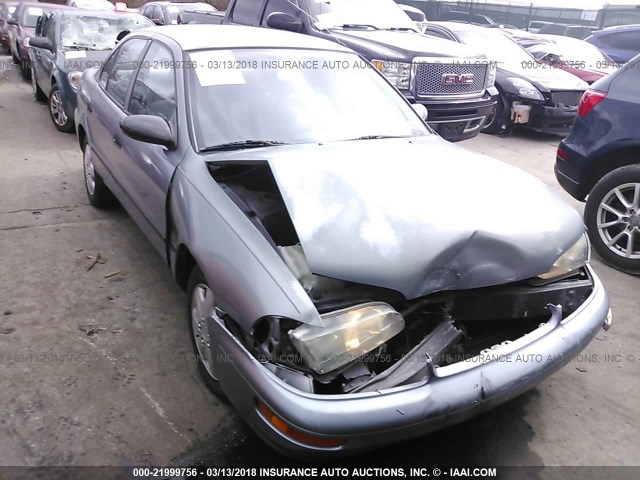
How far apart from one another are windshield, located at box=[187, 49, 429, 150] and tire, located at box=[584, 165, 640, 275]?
1.61m

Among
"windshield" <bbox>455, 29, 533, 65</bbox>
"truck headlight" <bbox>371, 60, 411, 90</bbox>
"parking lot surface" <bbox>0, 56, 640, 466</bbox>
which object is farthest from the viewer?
"windshield" <bbox>455, 29, 533, 65</bbox>

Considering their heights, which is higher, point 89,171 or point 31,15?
point 31,15

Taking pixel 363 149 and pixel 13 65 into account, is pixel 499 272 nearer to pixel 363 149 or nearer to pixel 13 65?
pixel 363 149

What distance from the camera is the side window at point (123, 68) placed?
3776mm

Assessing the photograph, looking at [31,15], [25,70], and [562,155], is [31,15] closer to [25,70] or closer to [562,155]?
[25,70]

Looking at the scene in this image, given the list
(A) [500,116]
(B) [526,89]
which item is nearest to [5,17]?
(A) [500,116]

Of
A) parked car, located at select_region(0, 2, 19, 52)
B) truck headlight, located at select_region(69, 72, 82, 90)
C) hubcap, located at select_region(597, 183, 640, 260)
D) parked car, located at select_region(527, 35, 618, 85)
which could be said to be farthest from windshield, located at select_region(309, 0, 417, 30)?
parked car, located at select_region(0, 2, 19, 52)

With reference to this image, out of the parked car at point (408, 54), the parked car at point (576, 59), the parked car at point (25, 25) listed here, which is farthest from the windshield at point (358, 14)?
the parked car at point (25, 25)

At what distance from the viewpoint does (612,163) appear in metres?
4.23

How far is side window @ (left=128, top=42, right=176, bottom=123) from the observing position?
3120 millimetres

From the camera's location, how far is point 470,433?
97.3 inches

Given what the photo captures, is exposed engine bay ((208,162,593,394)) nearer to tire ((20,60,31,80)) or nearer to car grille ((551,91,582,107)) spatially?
car grille ((551,91,582,107))

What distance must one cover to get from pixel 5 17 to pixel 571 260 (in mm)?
17056

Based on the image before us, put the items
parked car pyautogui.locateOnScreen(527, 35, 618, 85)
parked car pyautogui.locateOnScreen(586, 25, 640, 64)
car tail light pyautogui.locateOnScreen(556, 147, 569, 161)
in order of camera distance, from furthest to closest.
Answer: parked car pyautogui.locateOnScreen(586, 25, 640, 64) → parked car pyautogui.locateOnScreen(527, 35, 618, 85) → car tail light pyautogui.locateOnScreen(556, 147, 569, 161)
